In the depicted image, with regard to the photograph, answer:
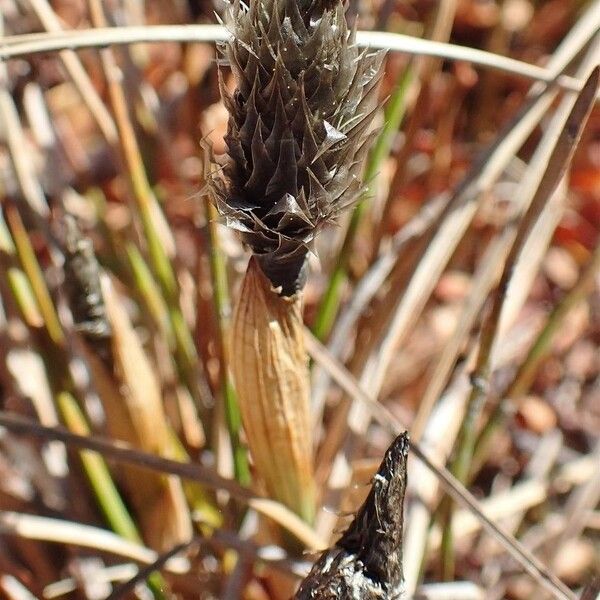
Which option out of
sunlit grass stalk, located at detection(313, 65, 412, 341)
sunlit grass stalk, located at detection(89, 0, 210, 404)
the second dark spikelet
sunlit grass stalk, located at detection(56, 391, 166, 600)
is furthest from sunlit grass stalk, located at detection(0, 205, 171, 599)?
the second dark spikelet

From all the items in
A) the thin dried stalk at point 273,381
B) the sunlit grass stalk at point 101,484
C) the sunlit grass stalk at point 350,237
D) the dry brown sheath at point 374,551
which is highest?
the sunlit grass stalk at point 350,237

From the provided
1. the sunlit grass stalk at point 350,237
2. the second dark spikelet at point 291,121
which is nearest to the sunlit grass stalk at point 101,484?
the sunlit grass stalk at point 350,237

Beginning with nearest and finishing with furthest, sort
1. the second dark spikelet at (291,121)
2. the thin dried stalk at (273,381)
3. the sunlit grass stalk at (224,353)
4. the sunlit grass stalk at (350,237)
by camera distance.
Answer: the second dark spikelet at (291,121), the thin dried stalk at (273,381), the sunlit grass stalk at (224,353), the sunlit grass stalk at (350,237)

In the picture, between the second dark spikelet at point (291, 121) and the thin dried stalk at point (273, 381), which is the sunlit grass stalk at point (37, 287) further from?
the second dark spikelet at point (291, 121)

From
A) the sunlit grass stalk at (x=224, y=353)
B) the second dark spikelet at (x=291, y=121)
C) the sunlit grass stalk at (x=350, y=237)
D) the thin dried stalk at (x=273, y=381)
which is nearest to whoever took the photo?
the second dark spikelet at (x=291, y=121)

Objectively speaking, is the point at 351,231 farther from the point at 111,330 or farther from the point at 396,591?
the point at 396,591

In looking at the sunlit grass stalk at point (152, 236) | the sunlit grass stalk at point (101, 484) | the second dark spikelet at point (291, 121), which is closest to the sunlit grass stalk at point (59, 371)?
the sunlit grass stalk at point (101, 484)

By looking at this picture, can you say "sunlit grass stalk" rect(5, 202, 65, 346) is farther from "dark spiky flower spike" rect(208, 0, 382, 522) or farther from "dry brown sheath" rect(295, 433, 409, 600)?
"dry brown sheath" rect(295, 433, 409, 600)

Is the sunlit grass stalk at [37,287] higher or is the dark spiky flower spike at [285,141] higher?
the sunlit grass stalk at [37,287]

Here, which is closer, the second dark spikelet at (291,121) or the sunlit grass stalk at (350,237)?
the second dark spikelet at (291,121)
